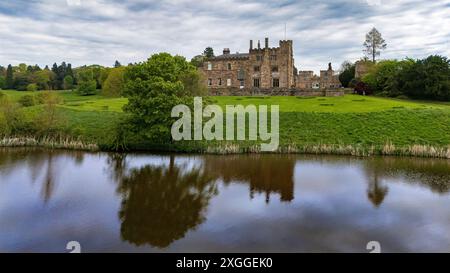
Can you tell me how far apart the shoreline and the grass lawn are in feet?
3.59

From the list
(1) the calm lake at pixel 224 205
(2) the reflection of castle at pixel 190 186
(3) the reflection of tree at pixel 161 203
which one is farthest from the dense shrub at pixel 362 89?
(3) the reflection of tree at pixel 161 203

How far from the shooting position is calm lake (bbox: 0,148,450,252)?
13406mm

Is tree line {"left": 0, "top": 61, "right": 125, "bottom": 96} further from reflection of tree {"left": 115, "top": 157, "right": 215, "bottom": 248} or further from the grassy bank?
reflection of tree {"left": 115, "top": 157, "right": 215, "bottom": 248}

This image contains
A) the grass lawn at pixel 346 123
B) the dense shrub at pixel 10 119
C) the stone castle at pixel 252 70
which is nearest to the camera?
the grass lawn at pixel 346 123

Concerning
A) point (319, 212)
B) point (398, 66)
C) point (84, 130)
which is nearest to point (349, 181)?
point (319, 212)

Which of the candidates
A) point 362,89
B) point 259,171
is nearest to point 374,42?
point 362,89

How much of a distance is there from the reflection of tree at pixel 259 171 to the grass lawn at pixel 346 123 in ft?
13.9

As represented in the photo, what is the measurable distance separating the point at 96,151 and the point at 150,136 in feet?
17.3

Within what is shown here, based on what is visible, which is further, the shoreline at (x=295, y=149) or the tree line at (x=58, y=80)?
the tree line at (x=58, y=80)

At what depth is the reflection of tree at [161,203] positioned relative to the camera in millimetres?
14116

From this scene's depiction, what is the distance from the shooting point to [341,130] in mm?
35312

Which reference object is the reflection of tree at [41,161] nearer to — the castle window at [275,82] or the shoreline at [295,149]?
the shoreline at [295,149]

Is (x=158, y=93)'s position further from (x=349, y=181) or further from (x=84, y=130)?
(x=349, y=181)
